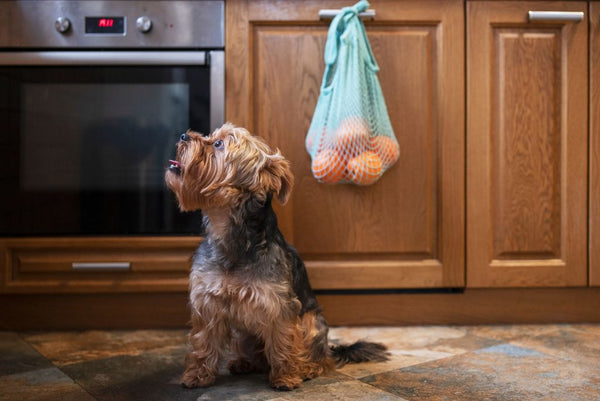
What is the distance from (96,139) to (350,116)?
103 centimetres

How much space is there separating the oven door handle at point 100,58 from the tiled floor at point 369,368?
1088 millimetres

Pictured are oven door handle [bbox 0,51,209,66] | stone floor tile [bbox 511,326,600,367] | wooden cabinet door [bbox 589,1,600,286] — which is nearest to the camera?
stone floor tile [bbox 511,326,600,367]

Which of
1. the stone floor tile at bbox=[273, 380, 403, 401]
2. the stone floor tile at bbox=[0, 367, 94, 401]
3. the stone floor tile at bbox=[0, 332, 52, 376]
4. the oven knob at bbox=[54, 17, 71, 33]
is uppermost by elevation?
the oven knob at bbox=[54, 17, 71, 33]

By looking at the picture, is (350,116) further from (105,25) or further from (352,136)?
(105,25)

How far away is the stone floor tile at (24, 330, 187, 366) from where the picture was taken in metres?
2.01

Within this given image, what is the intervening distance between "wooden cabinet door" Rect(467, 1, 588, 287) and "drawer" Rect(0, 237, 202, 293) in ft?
4.00

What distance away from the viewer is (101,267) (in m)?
2.28

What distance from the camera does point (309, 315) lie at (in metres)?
1.86

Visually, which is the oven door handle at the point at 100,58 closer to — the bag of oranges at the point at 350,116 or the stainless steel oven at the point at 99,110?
the stainless steel oven at the point at 99,110

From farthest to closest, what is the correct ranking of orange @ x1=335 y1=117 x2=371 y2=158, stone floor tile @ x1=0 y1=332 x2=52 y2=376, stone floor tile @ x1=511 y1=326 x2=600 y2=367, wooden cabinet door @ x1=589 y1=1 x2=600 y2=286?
wooden cabinet door @ x1=589 y1=1 x2=600 y2=286, orange @ x1=335 y1=117 x2=371 y2=158, stone floor tile @ x1=511 y1=326 x2=600 y2=367, stone floor tile @ x1=0 y1=332 x2=52 y2=376

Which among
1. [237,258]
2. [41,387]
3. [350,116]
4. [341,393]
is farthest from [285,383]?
[350,116]

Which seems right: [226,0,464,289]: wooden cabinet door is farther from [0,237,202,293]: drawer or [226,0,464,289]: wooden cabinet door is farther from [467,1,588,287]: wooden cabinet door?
[0,237,202,293]: drawer

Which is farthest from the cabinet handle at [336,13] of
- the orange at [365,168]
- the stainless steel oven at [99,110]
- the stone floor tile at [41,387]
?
the stone floor tile at [41,387]

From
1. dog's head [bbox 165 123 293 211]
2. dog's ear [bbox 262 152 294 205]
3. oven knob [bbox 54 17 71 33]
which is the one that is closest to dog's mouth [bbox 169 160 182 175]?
dog's head [bbox 165 123 293 211]
